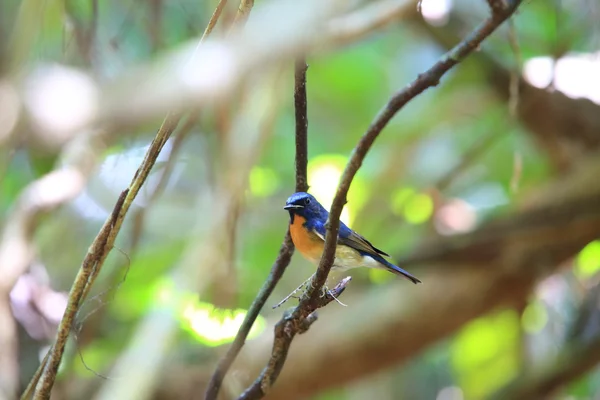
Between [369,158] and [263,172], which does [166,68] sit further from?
[369,158]

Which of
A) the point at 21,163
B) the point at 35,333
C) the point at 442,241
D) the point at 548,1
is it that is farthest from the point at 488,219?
the point at 21,163

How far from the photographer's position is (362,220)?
3.65 meters

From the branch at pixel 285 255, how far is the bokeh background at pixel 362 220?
1.80 ft

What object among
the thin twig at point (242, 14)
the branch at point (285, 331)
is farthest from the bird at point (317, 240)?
the thin twig at point (242, 14)

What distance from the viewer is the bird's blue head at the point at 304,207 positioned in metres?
1.62

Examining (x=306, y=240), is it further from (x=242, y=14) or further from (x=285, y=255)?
(x=242, y=14)

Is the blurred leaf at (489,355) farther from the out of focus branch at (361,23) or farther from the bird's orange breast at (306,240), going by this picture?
the bird's orange breast at (306,240)

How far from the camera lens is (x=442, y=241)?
10.6 ft

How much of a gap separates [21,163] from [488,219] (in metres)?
2.63

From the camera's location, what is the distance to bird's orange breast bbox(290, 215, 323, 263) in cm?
179

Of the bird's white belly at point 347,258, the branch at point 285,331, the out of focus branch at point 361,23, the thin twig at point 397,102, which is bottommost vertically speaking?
the branch at point 285,331

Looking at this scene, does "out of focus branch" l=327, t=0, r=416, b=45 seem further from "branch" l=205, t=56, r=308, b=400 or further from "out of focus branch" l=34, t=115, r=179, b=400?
"out of focus branch" l=34, t=115, r=179, b=400

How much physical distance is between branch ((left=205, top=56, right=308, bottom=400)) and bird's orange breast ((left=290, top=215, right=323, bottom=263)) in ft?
1.27

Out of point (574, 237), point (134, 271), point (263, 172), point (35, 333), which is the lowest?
point (35, 333)
